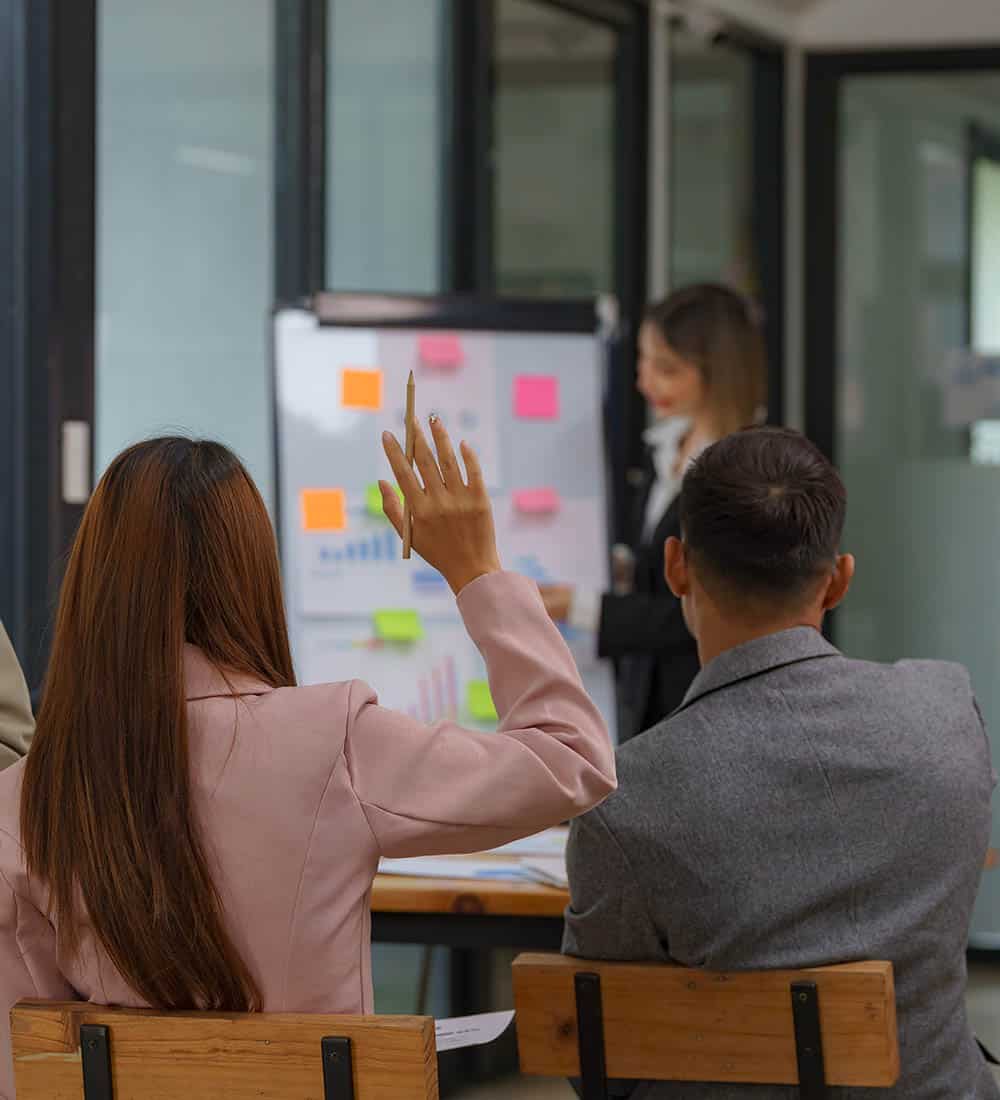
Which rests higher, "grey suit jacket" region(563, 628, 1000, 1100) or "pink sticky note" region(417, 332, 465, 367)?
"pink sticky note" region(417, 332, 465, 367)

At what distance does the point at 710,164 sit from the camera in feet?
16.1

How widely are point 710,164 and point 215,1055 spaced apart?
155 inches

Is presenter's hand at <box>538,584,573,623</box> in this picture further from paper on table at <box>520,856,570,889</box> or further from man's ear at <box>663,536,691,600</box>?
man's ear at <box>663,536,691,600</box>

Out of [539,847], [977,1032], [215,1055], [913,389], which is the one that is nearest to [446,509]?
[215,1055]

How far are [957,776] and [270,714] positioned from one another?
2.38 ft

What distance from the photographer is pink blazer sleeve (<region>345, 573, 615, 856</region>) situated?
1336 mm

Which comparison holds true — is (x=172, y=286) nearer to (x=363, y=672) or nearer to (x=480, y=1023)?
(x=363, y=672)

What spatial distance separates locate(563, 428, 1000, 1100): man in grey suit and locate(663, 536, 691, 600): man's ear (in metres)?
0.08

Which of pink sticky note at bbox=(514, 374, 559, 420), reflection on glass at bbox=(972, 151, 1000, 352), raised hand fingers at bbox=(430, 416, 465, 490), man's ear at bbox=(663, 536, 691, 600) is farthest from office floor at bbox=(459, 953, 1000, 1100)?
raised hand fingers at bbox=(430, 416, 465, 490)

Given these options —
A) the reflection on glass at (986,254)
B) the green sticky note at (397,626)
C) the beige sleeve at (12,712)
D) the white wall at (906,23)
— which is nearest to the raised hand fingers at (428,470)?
the beige sleeve at (12,712)

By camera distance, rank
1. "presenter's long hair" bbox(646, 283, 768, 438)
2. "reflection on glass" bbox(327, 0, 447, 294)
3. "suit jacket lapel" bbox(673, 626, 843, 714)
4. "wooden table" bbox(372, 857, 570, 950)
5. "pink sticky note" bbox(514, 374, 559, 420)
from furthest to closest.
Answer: "reflection on glass" bbox(327, 0, 447, 294), "pink sticky note" bbox(514, 374, 559, 420), "presenter's long hair" bbox(646, 283, 768, 438), "wooden table" bbox(372, 857, 570, 950), "suit jacket lapel" bbox(673, 626, 843, 714)

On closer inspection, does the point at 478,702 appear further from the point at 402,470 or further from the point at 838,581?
the point at 402,470

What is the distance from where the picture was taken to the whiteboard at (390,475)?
321 cm

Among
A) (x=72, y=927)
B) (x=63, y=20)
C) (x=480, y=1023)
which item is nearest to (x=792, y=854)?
(x=480, y=1023)
